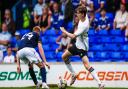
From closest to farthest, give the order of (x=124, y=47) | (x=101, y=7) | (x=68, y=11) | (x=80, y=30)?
(x=80, y=30)
(x=124, y=47)
(x=101, y=7)
(x=68, y=11)

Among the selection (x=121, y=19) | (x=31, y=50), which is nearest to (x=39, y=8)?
(x=121, y=19)

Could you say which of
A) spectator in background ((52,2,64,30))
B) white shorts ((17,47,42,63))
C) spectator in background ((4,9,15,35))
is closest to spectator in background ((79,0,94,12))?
spectator in background ((52,2,64,30))

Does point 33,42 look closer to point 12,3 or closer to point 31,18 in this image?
point 31,18

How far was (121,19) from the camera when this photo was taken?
20.9m

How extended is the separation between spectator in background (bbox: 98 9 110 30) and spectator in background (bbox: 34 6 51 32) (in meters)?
1.96

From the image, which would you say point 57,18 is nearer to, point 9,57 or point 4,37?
point 4,37

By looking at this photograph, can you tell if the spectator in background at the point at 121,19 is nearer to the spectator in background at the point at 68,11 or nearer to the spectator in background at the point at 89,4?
the spectator in background at the point at 89,4

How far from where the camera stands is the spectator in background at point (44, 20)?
21625 millimetres

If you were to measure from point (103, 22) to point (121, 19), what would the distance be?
26.1 inches

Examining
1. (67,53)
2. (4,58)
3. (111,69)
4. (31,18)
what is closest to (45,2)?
(31,18)

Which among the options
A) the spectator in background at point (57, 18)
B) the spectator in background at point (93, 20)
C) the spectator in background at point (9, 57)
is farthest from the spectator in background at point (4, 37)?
the spectator in background at point (93, 20)

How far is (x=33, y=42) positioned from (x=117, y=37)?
5.79 meters

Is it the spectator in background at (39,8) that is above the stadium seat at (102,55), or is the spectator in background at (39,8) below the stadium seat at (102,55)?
above

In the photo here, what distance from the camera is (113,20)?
21266 millimetres
